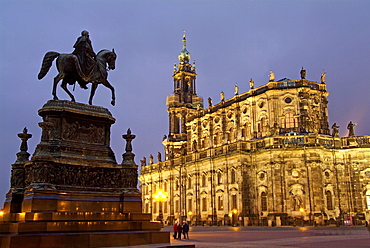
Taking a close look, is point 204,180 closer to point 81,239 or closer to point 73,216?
point 73,216

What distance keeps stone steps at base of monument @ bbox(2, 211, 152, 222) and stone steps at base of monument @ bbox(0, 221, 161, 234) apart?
0.88 ft

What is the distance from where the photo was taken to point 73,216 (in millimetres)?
13523

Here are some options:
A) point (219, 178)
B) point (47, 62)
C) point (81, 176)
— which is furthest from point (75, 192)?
point (219, 178)

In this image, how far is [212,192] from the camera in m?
55.4

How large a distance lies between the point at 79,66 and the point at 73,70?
310mm

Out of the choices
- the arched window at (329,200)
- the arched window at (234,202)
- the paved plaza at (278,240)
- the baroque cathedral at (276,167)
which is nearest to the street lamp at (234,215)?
the baroque cathedral at (276,167)

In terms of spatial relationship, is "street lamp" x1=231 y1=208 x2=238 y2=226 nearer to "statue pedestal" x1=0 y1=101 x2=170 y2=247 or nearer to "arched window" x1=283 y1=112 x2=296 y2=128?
"arched window" x1=283 y1=112 x2=296 y2=128

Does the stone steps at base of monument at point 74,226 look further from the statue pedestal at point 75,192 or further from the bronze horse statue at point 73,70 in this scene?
the bronze horse statue at point 73,70

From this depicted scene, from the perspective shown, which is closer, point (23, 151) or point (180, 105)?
point (23, 151)

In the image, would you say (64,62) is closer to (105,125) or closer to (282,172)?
(105,125)

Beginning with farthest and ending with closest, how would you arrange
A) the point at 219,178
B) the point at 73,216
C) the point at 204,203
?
the point at 204,203
the point at 219,178
the point at 73,216

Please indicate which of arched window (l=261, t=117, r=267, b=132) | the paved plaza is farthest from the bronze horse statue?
arched window (l=261, t=117, r=267, b=132)

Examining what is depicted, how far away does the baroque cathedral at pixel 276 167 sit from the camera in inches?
1834

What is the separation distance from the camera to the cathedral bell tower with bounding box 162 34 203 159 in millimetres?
73875
